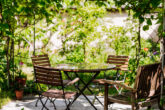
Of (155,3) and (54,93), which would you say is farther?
(54,93)

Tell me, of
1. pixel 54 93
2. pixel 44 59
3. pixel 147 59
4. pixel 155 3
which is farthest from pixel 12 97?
pixel 147 59

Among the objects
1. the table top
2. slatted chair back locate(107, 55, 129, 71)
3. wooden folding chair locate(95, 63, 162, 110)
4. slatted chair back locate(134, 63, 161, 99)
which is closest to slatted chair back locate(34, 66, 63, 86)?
the table top

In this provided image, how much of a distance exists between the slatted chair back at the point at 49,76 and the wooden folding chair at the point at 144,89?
856 millimetres

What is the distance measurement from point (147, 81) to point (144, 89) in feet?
0.44

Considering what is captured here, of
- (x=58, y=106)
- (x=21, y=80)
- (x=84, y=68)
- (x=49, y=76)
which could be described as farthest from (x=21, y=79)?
(x=84, y=68)

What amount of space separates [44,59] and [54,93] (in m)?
1.78

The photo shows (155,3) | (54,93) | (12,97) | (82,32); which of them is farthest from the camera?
(82,32)

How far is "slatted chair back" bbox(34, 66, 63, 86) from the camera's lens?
4.10m

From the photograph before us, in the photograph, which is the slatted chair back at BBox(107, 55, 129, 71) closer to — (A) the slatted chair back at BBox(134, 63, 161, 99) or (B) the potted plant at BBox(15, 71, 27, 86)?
(A) the slatted chair back at BBox(134, 63, 161, 99)

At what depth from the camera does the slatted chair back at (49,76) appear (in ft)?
13.4

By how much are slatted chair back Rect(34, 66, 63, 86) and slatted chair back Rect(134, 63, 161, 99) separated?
1330 mm

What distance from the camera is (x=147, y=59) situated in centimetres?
830

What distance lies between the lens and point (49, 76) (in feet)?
13.8

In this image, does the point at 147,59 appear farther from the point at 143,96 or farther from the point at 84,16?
the point at 143,96
